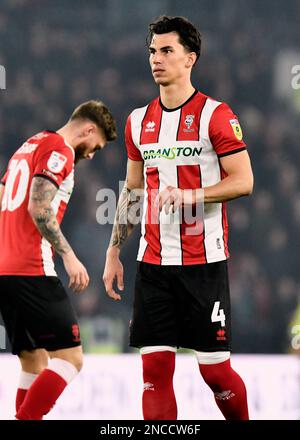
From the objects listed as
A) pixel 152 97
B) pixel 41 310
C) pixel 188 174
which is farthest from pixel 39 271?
pixel 152 97

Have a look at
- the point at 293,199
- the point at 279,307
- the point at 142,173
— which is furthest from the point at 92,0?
the point at 142,173

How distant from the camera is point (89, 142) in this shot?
5070mm

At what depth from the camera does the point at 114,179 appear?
32.1 feet

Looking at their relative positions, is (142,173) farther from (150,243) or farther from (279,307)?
(279,307)

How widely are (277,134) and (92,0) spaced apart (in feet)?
9.93

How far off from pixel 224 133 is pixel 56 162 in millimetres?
980

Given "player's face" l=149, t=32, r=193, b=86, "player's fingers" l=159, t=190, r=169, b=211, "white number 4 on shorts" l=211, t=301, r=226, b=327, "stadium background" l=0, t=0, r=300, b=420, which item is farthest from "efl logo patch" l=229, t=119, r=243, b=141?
A: "stadium background" l=0, t=0, r=300, b=420

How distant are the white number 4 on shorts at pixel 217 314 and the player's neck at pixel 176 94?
35.8 inches

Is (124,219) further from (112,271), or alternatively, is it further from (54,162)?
(54,162)

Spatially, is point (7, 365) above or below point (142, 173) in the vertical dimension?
below

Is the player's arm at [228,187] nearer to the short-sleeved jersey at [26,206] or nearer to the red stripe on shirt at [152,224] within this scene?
the red stripe on shirt at [152,224]

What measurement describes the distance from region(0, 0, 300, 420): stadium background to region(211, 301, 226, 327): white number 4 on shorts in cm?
431

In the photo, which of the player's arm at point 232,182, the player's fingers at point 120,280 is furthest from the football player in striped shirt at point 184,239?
the player's fingers at point 120,280

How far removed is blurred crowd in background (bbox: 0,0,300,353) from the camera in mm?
9141
